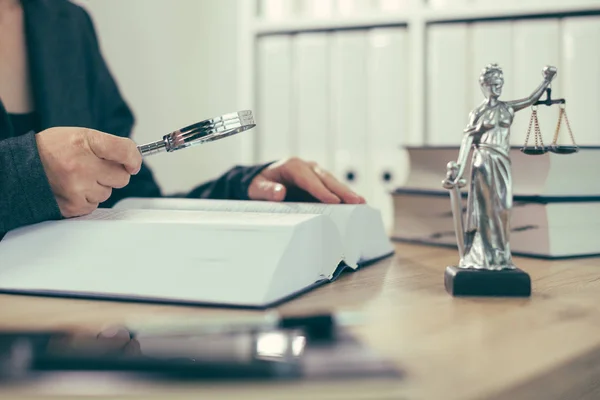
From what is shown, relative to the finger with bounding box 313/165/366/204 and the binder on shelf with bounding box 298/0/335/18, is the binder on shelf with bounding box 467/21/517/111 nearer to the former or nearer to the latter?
the binder on shelf with bounding box 298/0/335/18

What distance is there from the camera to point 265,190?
31.5 inches

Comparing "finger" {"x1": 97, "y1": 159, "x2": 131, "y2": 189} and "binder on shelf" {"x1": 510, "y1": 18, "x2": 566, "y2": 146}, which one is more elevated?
"binder on shelf" {"x1": 510, "y1": 18, "x2": 566, "y2": 146}

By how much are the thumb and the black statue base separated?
306mm

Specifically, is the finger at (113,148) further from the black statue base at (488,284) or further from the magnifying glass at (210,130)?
the black statue base at (488,284)

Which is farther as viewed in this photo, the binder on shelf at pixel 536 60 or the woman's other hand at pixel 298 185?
the binder on shelf at pixel 536 60

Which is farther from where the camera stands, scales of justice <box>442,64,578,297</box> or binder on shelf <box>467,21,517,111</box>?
binder on shelf <box>467,21,517,111</box>

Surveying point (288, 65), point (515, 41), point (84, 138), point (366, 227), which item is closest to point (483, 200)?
point (366, 227)

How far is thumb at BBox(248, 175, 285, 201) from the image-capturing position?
2.55 feet

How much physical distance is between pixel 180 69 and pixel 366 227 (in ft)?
3.98

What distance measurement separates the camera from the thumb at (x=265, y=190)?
0.78 metres

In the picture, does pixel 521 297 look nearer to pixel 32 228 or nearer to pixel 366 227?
pixel 366 227

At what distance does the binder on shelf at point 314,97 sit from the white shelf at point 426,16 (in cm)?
3

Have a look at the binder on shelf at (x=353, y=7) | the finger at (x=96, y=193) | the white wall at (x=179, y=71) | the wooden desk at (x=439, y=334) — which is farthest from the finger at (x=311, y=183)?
the white wall at (x=179, y=71)

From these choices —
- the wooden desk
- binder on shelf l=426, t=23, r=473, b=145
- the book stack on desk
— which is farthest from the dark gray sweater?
binder on shelf l=426, t=23, r=473, b=145
